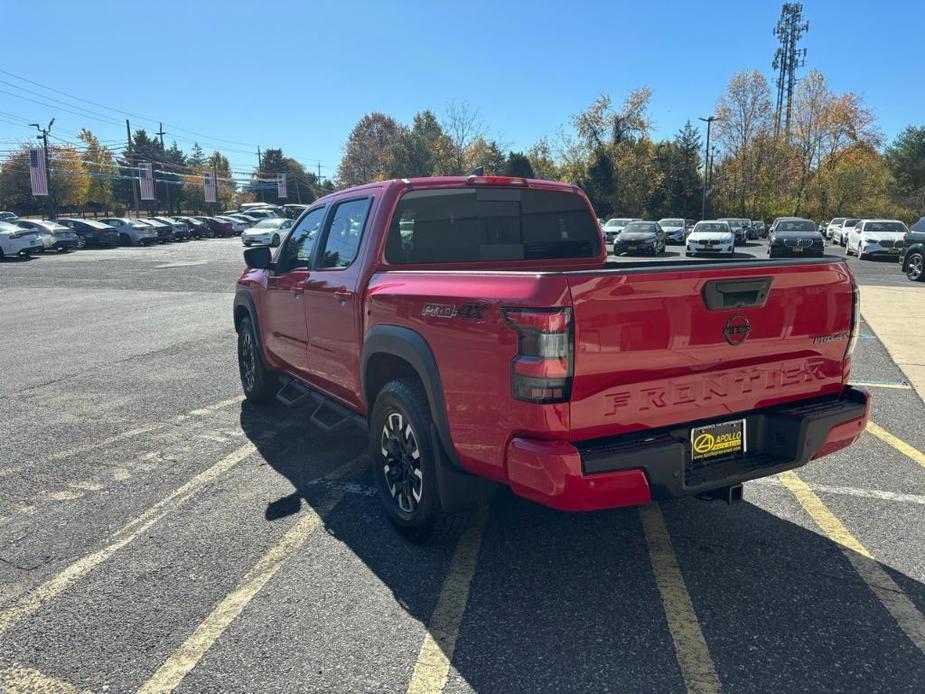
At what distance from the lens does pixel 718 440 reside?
10.0ft

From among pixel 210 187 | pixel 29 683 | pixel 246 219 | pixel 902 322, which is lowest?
pixel 29 683

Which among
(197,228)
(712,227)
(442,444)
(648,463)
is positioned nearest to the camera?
(648,463)

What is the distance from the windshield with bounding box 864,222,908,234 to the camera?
26.6m

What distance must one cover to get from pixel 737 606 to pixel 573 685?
968 millimetres

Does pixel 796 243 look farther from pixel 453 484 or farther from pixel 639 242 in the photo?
pixel 453 484

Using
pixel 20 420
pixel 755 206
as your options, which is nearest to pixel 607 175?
pixel 755 206

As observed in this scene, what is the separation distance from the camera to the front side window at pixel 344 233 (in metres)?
4.31

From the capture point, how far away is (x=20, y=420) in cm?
613

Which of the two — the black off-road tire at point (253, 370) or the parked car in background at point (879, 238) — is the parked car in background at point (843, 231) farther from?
the black off-road tire at point (253, 370)

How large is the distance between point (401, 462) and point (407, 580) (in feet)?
2.13

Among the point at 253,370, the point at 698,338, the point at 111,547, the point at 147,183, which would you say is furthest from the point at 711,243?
the point at 147,183

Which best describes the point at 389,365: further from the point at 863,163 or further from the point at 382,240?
the point at 863,163

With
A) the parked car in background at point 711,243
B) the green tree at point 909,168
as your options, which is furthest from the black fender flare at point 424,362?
the green tree at point 909,168

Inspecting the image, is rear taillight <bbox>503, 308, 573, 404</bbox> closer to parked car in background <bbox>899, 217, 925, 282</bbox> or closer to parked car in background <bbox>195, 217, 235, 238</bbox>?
parked car in background <bbox>899, 217, 925, 282</bbox>
